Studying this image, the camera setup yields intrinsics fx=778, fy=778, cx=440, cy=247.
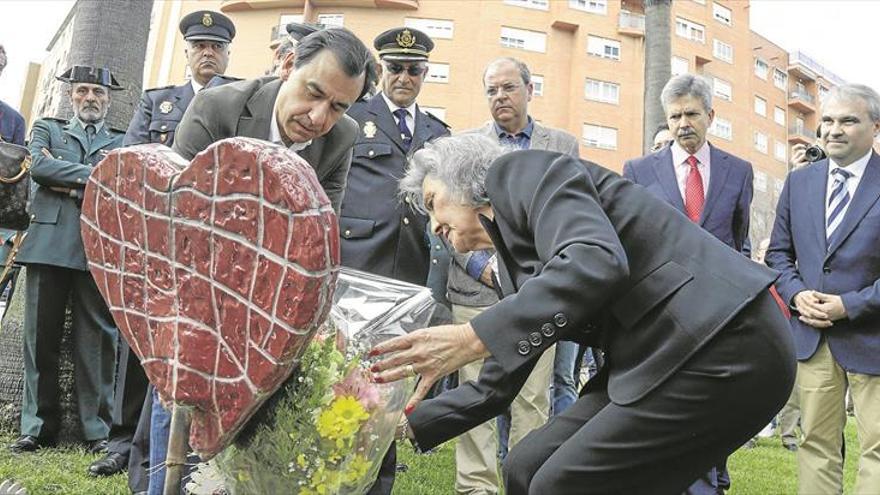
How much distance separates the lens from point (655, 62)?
22.4 ft

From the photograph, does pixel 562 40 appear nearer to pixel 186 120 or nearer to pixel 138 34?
pixel 138 34

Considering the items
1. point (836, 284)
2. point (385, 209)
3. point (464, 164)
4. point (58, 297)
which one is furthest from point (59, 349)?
point (836, 284)

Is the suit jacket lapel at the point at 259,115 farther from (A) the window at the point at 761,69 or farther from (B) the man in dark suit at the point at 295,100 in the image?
(A) the window at the point at 761,69

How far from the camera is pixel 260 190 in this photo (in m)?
1.47

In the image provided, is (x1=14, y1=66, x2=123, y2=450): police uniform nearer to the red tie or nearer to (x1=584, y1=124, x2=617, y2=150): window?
the red tie

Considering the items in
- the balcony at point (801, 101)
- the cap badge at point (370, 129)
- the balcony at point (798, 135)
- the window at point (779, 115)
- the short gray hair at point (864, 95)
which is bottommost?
the cap badge at point (370, 129)

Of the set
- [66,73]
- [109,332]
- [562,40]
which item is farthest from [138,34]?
[562,40]

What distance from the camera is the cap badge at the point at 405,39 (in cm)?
487

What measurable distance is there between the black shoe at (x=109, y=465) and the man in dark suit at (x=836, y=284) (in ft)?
12.1

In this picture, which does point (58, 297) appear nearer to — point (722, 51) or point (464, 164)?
point (464, 164)

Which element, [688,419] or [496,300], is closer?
[688,419]

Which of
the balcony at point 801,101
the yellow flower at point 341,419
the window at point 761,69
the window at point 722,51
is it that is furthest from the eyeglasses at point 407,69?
the balcony at point 801,101

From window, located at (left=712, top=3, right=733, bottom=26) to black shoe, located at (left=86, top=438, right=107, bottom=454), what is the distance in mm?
41865

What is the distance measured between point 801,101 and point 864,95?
5060cm
